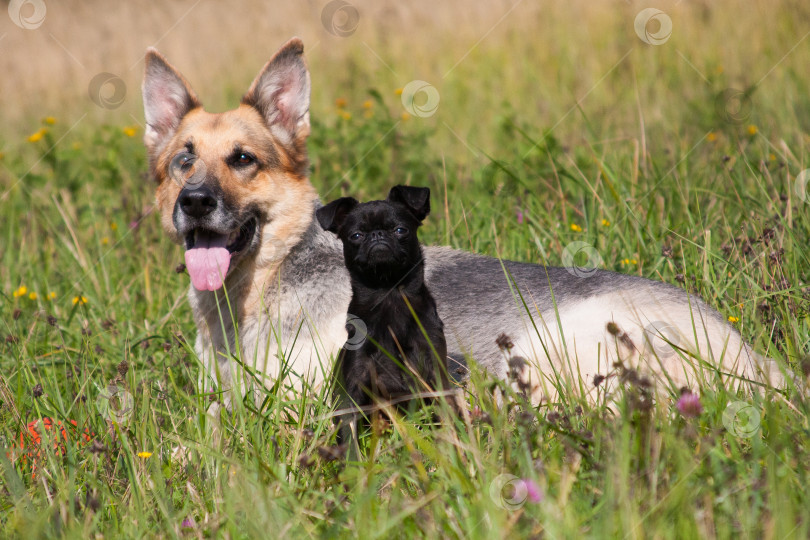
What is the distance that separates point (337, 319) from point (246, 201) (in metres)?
0.80

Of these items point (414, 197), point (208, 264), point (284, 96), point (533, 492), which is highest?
point (284, 96)

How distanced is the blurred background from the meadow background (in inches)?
1.9

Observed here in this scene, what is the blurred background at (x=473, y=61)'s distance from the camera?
7770mm

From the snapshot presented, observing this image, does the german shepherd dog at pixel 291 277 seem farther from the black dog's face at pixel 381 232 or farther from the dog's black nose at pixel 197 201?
the black dog's face at pixel 381 232

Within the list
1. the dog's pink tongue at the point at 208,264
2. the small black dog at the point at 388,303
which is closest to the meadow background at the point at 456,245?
the small black dog at the point at 388,303

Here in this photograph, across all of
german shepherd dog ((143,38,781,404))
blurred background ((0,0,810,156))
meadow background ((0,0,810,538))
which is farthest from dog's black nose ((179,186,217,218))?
A: blurred background ((0,0,810,156))

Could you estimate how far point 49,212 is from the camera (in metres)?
6.94

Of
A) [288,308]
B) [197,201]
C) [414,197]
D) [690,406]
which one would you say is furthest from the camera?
[288,308]

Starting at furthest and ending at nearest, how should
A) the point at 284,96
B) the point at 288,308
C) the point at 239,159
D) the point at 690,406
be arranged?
the point at 284,96, the point at 239,159, the point at 288,308, the point at 690,406

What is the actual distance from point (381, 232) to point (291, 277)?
941 mm

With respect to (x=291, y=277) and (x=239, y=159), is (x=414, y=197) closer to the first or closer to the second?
(x=291, y=277)

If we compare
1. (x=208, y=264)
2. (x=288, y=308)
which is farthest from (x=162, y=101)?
(x=288, y=308)

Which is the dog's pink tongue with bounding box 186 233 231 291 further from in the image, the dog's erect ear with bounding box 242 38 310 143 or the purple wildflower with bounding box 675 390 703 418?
the purple wildflower with bounding box 675 390 703 418

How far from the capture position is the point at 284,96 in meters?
4.43
